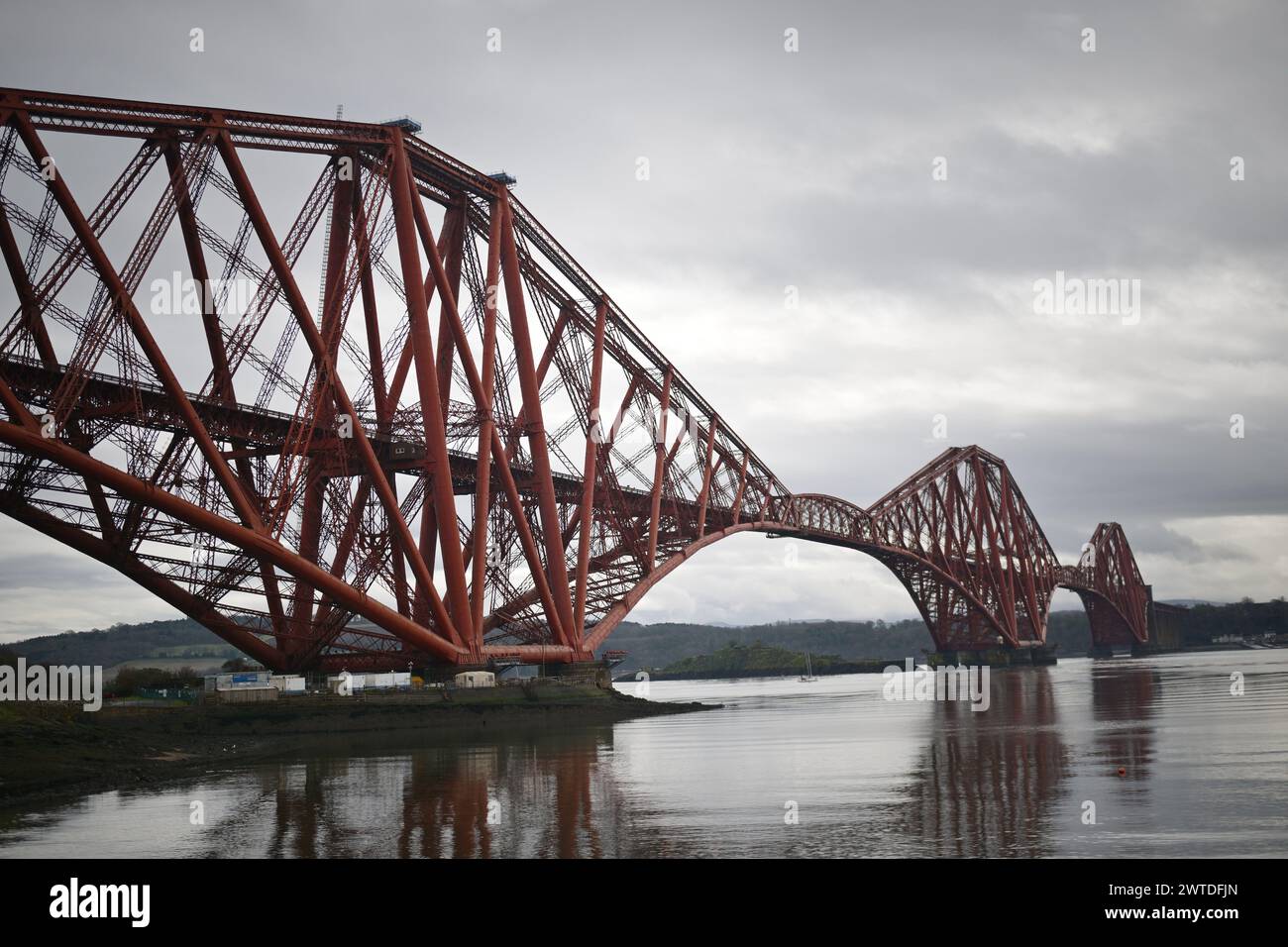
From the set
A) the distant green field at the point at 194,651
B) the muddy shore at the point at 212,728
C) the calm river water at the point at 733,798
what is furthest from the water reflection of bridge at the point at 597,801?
the distant green field at the point at 194,651

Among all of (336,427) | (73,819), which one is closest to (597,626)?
(336,427)

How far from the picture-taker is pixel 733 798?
32.7 m

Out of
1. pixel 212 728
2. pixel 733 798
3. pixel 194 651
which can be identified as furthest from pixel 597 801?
pixel 194 651

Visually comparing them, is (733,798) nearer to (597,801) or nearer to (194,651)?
(597,801)

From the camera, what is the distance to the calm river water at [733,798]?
24.6 metres

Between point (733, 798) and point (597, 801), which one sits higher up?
point (597, 801)

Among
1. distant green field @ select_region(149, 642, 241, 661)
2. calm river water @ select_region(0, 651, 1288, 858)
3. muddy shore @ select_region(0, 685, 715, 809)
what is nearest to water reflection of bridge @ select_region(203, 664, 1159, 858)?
calm river water @ select_region(0, 651, 1288, 858)

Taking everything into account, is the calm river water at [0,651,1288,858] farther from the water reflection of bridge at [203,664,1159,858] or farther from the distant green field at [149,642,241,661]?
the distant green field at [149,642,241,661]

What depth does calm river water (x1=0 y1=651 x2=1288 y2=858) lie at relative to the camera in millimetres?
24609

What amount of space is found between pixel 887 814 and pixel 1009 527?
179024mm

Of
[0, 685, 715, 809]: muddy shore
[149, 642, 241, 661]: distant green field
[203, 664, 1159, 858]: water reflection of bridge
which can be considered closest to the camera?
[203, 664, 1159, 858]: water reflection of bridge

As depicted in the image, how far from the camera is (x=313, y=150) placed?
53.4 metres

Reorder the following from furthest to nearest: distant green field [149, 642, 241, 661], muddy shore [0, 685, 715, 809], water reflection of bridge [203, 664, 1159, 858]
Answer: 1. distant green field [149, 642, 241, 661]
2. muddy shore [0, 685, 715, 809]
3. water reflection of bridge [203, 664, 1159, 858]
